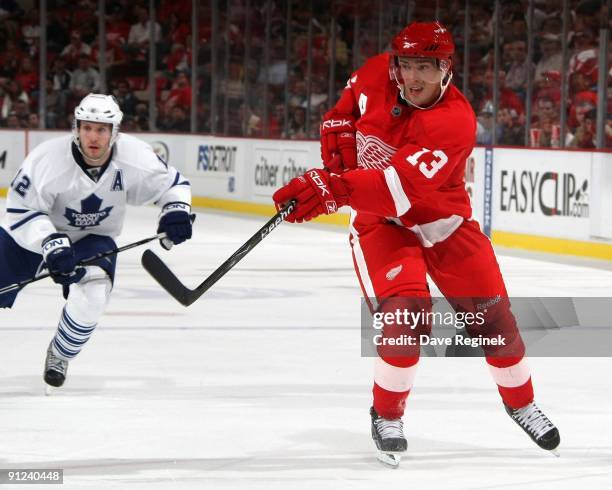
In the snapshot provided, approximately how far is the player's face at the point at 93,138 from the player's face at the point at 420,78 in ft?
4.26

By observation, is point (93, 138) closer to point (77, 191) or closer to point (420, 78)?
point (77, 191)

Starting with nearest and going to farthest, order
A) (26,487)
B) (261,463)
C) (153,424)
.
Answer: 1. (26,487)
2. (261,463)
3. (153,424)

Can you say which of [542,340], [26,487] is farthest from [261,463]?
[542,340]

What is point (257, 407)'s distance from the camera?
4375mm

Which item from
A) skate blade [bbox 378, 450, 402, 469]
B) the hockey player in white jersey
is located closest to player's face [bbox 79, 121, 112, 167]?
the hockey player in white jersey

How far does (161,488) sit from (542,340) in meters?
2.93

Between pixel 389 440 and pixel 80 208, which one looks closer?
pixel 389 440

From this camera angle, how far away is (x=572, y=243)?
970 centimetres

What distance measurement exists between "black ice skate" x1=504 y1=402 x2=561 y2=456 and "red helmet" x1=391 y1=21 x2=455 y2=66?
3.17 ft

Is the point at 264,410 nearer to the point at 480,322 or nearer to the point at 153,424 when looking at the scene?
the point at 153,424

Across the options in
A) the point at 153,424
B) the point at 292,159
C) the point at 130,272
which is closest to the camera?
the point at 153,424

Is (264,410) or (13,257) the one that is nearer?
(264,410)

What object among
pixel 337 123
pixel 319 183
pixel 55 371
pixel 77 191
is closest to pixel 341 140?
pixel 337 123

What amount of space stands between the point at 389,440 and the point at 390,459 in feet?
0.17
